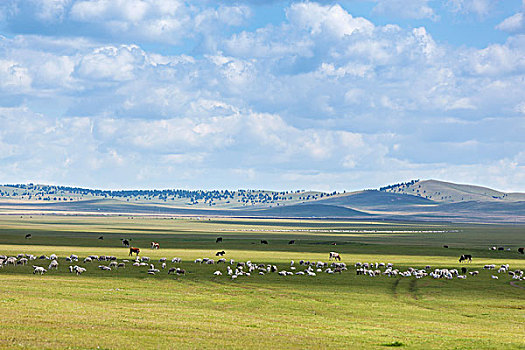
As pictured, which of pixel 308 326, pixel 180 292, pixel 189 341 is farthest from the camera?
pixel 180 292

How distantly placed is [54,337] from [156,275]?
101 ft

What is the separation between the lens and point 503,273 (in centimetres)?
6222

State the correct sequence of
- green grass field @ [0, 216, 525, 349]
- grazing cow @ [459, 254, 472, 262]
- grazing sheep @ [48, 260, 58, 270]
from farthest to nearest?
grazing cow @ [459, 254, 472, 262] → grazing sheep @ [48, 260, 58, 270] → green grass field @ [0, 216, 525, 349]

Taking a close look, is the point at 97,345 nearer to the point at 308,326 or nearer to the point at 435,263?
the point at 308,326

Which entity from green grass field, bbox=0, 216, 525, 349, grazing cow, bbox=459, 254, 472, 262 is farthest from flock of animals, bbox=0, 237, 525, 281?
grazing cow, bbox=459, 254, 472, 262

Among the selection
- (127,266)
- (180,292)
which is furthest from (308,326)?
(127,266)

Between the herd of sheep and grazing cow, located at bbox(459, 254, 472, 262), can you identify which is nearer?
the herd of sheep

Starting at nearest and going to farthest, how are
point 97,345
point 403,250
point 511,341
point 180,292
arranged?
1. point 97,345
2. point 511,341
3. point 180,292
4. point 403,250

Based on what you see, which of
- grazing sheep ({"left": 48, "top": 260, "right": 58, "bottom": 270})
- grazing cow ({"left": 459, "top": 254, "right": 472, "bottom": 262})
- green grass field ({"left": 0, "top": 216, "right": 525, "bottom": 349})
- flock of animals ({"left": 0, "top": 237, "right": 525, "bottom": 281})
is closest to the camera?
green grass field ({"left": 0, "top": 216, "right": 525, "bottom": 349})

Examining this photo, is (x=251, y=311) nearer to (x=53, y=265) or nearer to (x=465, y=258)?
(x=53, y=265)

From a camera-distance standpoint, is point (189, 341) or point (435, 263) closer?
point (189, 341)

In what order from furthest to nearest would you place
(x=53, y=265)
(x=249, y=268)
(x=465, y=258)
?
(x=465, y=258)
(x=249, y=268)
(x=53, y=265)

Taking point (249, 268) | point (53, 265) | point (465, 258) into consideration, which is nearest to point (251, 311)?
point (249, 268)

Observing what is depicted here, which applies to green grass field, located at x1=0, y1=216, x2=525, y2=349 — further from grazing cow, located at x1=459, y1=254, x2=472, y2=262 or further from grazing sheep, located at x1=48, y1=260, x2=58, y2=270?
grazing cow, located at x1=459, y1=254, x2=472, y2=262
